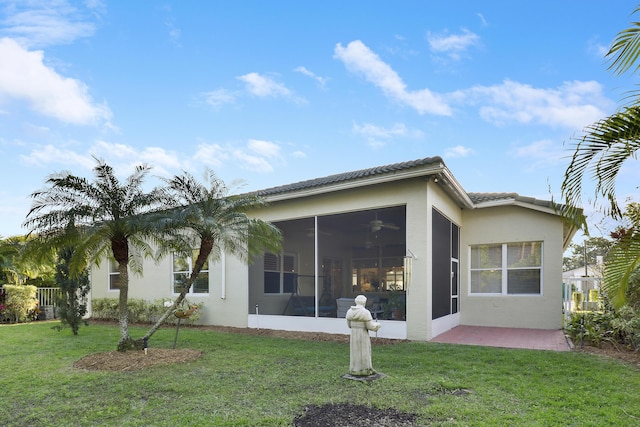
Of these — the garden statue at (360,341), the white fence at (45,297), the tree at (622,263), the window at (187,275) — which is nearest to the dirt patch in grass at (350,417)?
the garden statue at (360,341)

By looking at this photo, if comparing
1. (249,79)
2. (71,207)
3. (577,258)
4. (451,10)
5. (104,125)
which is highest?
(451,10)

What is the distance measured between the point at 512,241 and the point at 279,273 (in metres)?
7.44

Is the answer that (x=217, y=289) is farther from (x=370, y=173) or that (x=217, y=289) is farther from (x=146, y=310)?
(x=370, y=173)

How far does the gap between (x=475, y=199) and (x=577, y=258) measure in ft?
140

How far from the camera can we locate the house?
9.59 m

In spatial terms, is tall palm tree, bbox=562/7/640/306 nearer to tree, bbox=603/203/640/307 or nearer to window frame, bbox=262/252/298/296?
tree, bbox=603/203/640/307

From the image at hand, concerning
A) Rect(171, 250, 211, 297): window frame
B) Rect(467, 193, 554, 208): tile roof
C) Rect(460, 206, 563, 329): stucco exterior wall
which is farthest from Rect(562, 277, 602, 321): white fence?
Rect(171, 250, 211, 297): window frame

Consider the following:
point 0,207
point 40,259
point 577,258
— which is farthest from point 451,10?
point 577,258

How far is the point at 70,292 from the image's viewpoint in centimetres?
1116

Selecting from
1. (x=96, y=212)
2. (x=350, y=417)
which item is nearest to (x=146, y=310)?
(x=96, y=212)

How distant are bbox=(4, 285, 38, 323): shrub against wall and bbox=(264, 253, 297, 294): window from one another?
33.0 feet

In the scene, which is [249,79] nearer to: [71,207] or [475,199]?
[71,207]

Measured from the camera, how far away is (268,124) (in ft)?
45.1

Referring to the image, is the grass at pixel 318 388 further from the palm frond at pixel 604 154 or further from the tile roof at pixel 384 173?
the tile roof at pixel 384 173
